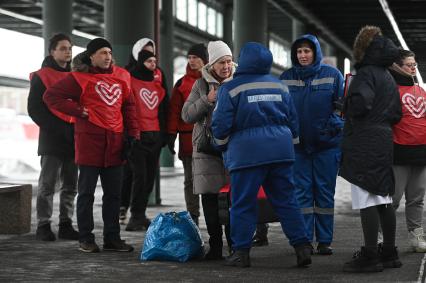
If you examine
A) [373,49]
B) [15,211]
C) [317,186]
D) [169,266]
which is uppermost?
[373,49]

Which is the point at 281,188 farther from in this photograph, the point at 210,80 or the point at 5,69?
the point at 5,69

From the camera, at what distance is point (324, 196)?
8.15m

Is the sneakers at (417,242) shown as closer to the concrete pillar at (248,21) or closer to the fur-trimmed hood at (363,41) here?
the fur-trimmed hood at (363,41)

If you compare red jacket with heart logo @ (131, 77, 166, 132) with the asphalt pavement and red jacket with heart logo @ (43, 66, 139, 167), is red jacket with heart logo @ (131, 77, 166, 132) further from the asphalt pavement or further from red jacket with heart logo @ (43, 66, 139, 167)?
red jacket with heart logo @ (43, 66, 139, 167)

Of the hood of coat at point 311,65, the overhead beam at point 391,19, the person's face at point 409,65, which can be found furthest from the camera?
the overhead beam at point 391,19

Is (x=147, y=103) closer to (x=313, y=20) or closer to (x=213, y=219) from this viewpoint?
(x=213, y=219)

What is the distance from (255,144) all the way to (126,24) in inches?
269

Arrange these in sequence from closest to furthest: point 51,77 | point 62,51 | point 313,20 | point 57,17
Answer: point 51,77, point 62,51, point 57,17, point 313,20

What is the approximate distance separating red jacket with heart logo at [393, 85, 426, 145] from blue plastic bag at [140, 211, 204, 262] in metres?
1.87

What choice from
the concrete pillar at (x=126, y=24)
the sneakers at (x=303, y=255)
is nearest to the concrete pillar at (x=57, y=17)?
the concrete pillar at (x=126, y=24)

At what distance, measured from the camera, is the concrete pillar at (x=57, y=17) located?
972 inches

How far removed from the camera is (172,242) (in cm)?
777

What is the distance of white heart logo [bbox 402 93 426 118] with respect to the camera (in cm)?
809

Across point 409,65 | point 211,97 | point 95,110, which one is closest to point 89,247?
point 95,110
